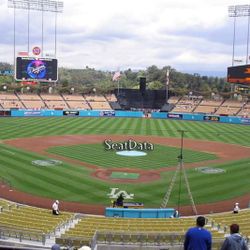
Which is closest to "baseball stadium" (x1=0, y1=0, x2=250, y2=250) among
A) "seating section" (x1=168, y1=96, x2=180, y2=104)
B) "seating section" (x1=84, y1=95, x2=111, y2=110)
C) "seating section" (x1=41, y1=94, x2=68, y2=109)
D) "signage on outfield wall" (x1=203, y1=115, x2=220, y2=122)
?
"signage on outfield wall" (x1=203, y1=115, x2=220, y2=122)

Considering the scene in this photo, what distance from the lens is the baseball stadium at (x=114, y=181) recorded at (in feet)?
57.8

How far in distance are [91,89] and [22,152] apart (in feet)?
234

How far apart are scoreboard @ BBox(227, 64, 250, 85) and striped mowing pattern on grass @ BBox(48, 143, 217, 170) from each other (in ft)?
105

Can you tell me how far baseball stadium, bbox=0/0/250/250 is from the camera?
17625 millimetres

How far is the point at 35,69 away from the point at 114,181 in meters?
62.5

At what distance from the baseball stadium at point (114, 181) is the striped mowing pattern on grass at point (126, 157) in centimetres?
11

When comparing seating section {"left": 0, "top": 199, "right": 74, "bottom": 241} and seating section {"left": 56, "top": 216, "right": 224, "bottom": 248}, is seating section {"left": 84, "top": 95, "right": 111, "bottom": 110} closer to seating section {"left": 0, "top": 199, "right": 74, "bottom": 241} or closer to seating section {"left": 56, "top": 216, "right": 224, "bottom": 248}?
seating section {"left": 0, "top": 199, "right": 74, "bottom": 241}

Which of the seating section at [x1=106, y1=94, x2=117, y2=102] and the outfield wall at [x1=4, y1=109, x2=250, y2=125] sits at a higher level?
the seating section at [x1=106, y1=94, x2=117, y2=102]

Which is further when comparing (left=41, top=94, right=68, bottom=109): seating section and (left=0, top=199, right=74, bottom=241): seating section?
(left=41, top=94, right=68, bottom=109): seating section

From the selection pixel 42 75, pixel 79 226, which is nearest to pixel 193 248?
pixel 79 226

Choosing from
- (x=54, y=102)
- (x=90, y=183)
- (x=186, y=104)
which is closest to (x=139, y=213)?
(x=90, y=183)

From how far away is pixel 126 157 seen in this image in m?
45.2

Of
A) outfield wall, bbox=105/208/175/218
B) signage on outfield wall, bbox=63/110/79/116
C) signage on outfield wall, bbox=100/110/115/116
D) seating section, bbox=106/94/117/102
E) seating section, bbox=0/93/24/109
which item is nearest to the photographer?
outfield wall, bbox=105/208/175/218

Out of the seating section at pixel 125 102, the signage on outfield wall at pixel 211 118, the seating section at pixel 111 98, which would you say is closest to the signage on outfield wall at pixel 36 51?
the seating section at pixel 125 102
